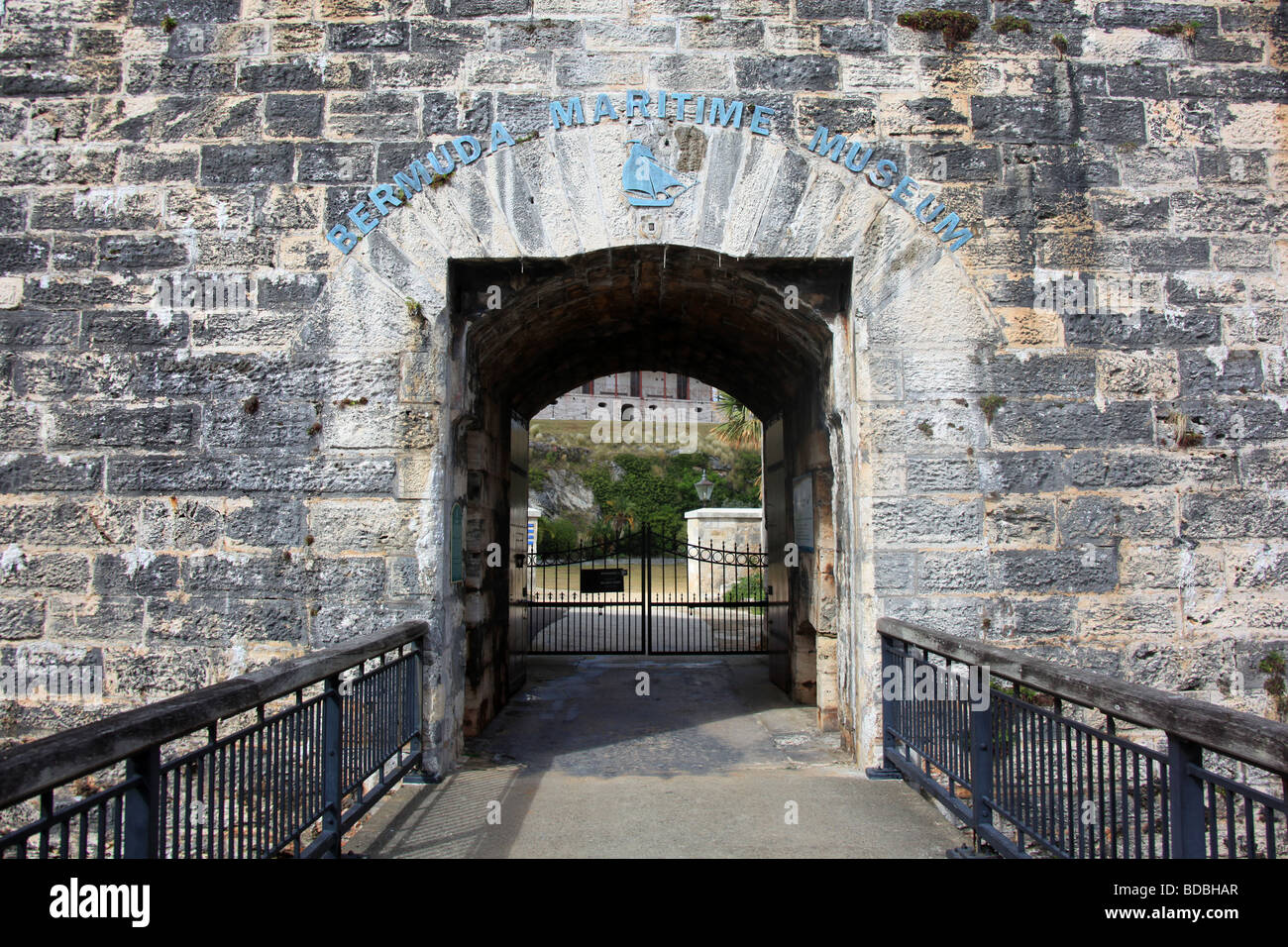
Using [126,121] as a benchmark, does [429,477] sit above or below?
below

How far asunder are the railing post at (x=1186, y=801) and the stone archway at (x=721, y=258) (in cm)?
259

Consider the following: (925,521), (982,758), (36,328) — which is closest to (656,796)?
(982,758)

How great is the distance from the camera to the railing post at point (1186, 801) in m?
2.37

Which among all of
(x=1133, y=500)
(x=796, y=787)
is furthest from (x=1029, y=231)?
(x=796, y=787)

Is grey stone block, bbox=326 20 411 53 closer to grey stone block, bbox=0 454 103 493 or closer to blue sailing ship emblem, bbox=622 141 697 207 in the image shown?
blue sailing ship emblem, bbox=622 141 697 207

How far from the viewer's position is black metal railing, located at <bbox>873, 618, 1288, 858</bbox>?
7.47 ft

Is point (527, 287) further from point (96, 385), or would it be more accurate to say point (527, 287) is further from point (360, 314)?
point (96, 385)

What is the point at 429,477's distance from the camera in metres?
5.02

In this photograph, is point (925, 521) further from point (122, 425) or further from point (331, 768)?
point (122, 425)

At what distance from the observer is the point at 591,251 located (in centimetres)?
517

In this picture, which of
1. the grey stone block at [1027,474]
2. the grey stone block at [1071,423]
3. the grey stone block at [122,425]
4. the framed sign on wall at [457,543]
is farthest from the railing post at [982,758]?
the grey stone block at [122,425]

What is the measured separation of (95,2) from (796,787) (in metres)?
6.19

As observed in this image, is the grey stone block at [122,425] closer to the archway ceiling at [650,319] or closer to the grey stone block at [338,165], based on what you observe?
the grey stone block at [338,165]

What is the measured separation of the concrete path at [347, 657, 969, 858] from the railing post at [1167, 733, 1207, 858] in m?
1.54
